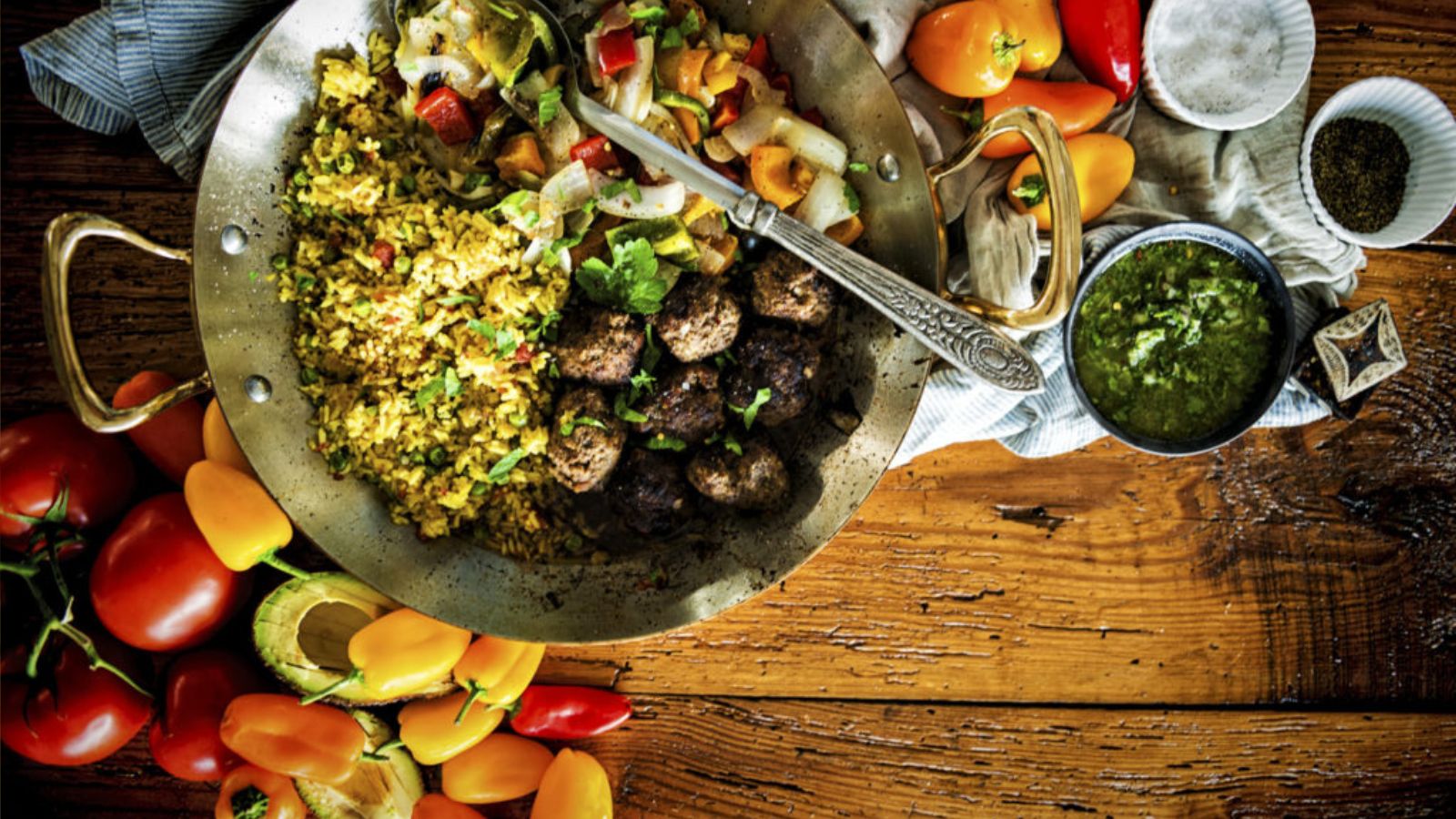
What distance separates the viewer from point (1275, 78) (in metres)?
2.58

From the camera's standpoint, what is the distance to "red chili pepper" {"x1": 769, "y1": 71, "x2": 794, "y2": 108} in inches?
96.4

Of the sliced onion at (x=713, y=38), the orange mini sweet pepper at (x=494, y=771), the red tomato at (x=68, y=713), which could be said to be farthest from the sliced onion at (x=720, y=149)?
the red tomato at (x=68, y=713)

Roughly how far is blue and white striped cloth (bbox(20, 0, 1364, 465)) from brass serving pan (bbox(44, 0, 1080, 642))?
0.21m

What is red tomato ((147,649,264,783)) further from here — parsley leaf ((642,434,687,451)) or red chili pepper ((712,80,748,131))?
red chili pepper ((712,80,748,131))

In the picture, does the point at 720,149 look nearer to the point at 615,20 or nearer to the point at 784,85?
the point at 784,85

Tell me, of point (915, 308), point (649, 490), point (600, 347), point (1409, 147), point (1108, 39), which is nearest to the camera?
point (915, 308)

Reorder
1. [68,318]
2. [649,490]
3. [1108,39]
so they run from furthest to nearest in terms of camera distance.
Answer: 1. [1108,39]
2. [649,490]
3. [68,318]

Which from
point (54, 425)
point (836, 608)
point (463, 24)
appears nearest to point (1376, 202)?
point (836, 608)

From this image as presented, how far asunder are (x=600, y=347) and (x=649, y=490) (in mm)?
375

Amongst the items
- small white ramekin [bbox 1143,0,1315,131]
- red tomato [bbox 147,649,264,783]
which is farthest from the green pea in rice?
small white ramekin [bbox 1143,0,1315,131]

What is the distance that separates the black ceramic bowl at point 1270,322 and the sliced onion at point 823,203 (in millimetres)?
632

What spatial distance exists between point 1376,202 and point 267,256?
9.38 ft

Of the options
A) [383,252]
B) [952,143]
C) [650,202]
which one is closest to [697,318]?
[650,202]

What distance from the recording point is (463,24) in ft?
7.56
